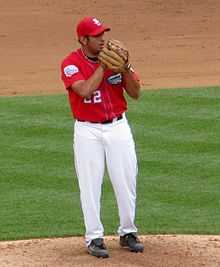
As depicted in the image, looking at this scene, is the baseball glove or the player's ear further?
the player's ear

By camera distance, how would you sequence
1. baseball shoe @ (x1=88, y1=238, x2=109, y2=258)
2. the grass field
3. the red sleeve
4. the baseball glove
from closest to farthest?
the baseball glove < the red sleeve < baseball shoe @ (x1=88, y1=238, x2=109, y2=258) < the grass field

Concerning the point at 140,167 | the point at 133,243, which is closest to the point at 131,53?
the point at 140,167

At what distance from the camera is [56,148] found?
11.9m

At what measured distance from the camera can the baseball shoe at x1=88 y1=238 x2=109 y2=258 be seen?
763 centimetres

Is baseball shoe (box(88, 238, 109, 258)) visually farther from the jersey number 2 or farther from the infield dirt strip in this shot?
the jersey number 2

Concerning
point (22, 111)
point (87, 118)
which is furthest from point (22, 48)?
point (87, 118)

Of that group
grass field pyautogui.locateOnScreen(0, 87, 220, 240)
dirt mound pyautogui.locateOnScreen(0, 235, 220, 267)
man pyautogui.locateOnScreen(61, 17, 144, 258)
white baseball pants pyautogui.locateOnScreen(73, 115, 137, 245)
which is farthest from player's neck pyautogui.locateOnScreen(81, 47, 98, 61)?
grass field pyautogui.locateOnScreen(0, 87, 220, 240)

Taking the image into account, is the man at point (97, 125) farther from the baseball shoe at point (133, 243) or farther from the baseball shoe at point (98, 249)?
the baseball shoe at point (133, 243)

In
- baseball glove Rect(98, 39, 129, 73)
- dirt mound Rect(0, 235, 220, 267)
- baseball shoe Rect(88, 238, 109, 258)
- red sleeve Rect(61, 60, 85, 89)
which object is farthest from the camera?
baseball shoe Rect(88, 238, 109, 258)

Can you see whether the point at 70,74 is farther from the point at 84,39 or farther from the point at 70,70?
the point at 84,39

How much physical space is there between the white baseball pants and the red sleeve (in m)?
0.36

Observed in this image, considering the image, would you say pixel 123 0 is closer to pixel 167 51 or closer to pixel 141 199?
pixel 167 51

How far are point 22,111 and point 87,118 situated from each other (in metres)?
6.60

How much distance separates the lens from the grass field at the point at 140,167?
29.9 ft
